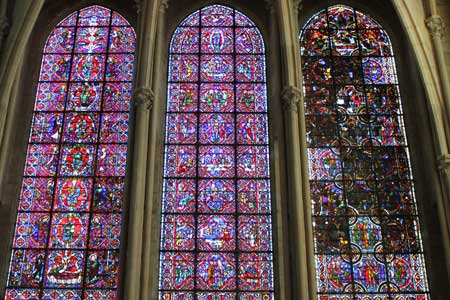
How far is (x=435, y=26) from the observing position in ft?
48.5

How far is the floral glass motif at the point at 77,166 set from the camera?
1384 cm

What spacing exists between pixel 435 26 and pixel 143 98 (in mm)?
5896

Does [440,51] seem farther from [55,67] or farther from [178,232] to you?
[55,67]

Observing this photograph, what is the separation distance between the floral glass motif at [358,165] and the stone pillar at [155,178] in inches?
117

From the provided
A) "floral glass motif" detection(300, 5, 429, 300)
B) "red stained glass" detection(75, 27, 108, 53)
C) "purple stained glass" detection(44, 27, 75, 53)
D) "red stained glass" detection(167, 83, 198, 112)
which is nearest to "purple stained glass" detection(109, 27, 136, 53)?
"red stained glass" detection(75, 27, 108, 53)

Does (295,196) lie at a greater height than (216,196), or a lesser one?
lesser

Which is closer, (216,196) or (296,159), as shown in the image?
(296,159)

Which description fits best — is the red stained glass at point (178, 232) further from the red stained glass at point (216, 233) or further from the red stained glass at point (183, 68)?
the red stained glass at point (183, 68)

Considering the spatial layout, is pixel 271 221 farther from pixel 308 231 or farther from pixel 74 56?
pixel 74 56

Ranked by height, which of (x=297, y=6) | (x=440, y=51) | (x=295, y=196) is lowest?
(x=295, y=196)

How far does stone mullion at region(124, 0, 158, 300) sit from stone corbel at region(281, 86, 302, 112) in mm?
2571

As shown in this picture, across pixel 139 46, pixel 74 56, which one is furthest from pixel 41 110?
pixel 139 46

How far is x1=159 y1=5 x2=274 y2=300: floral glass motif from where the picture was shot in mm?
13773

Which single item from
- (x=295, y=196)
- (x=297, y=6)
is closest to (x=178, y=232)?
(x=295, y=196)
